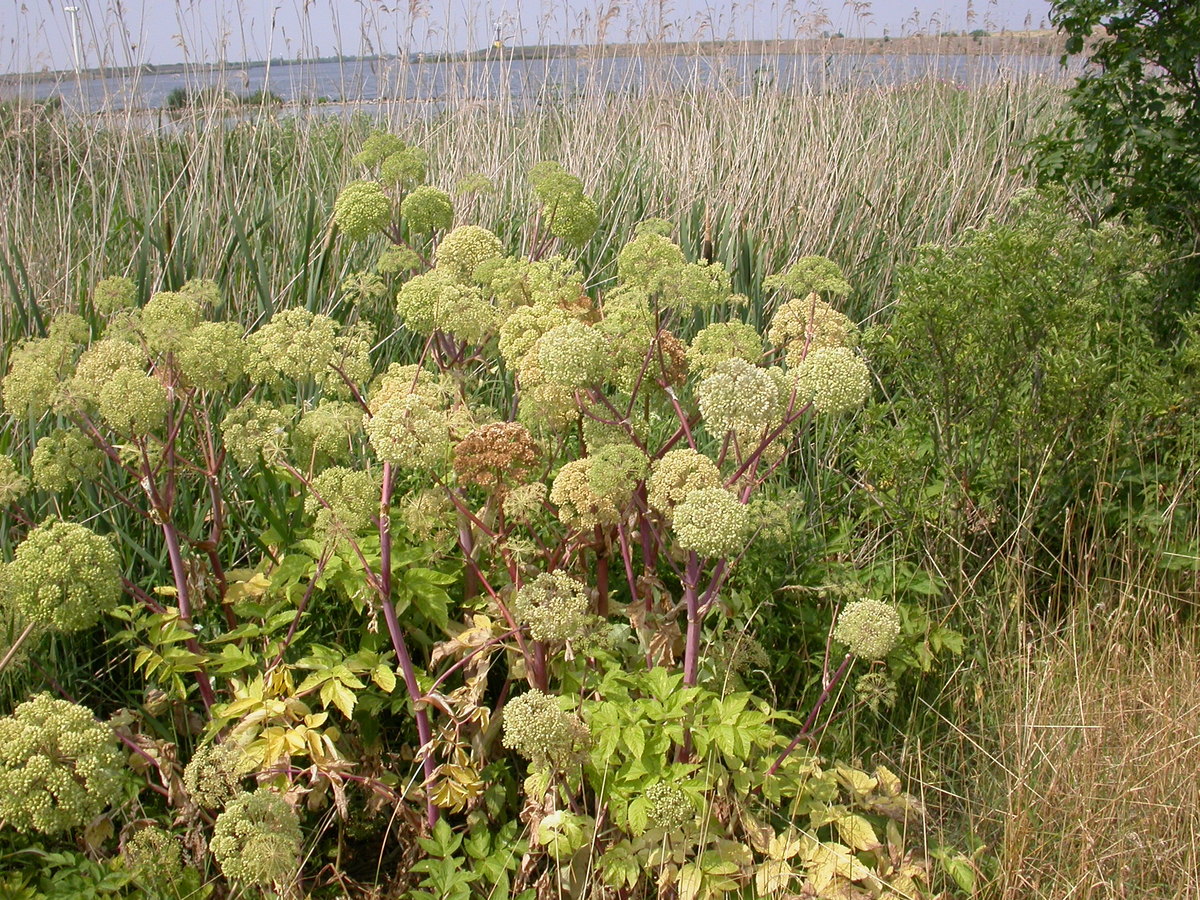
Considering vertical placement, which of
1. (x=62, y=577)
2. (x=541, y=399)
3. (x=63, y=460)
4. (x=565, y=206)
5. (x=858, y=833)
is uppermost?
(x=565, y=206)

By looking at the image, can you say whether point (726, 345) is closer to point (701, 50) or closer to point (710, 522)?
point (710, 522)

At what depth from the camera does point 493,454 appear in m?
2.04

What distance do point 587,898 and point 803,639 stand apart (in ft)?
3.50

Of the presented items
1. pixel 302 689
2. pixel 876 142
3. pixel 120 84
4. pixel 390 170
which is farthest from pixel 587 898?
pixel 876 142

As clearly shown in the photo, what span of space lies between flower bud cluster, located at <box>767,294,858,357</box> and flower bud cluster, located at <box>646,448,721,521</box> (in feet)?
1.52

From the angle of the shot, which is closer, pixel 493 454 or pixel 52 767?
pixel 52 767

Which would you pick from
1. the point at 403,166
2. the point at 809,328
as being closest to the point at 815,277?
the point at 809,328

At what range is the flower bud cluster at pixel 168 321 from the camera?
2.08m

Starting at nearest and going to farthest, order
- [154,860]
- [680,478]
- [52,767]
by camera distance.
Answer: [52,767] → [680,478] → [154,860]

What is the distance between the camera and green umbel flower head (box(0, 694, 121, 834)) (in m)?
1.71

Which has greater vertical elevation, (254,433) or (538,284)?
(538,284)

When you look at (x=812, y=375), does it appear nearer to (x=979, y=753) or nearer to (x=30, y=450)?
(x=979, y=753)

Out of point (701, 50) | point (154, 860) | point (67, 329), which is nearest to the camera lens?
point (154, 860)

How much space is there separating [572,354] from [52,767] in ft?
3.98
